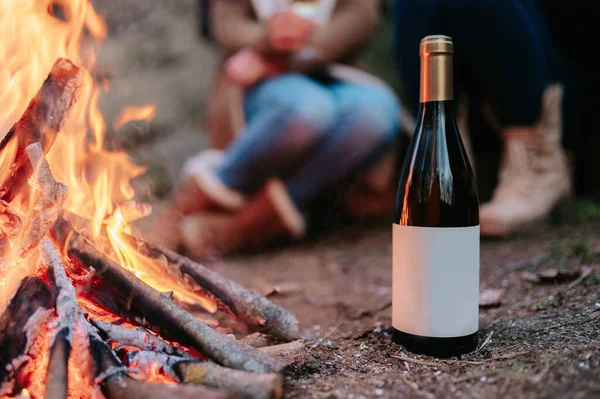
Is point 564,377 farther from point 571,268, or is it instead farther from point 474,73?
point 474,73

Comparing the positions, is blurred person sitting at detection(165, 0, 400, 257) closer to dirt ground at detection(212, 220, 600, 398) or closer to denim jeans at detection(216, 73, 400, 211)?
denim jeans at detection(216, 73, 400, 211)

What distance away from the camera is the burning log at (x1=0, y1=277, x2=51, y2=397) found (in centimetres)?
105

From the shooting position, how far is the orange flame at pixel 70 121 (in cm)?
141

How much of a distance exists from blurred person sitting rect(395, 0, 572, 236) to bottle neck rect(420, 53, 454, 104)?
137 centimetres

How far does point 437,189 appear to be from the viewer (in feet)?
4.22

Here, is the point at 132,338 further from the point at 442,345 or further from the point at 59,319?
the point at 442,345

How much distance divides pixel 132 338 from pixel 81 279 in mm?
198

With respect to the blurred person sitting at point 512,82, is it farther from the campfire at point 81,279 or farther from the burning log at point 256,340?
the campfire at point 81,279

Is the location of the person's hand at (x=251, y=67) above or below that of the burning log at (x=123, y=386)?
above

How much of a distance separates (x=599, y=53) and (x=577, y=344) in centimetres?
224

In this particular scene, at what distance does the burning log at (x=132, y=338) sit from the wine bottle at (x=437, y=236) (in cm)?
56

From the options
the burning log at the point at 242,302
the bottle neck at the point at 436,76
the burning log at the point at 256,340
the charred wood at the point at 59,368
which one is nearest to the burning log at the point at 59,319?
the charred wood at the point at 59,368

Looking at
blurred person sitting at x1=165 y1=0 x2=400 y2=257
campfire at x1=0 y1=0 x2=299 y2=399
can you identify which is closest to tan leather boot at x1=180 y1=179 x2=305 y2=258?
blurred person sitting at x1=165 y1=0 x2=400 y2=257

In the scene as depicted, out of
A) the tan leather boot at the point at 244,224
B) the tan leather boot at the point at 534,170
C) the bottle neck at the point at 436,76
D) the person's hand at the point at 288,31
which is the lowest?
the tan leather boot at the point at 244,224
